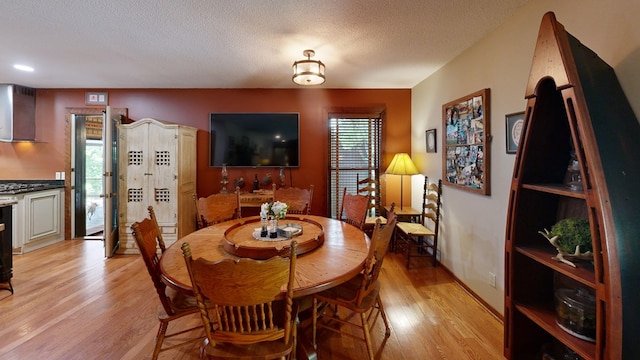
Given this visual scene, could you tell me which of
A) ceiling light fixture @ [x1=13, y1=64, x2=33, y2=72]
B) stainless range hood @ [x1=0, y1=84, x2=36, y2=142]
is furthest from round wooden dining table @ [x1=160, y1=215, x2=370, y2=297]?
stainless range hood @ [x1=0, y1=84, x2=36, y2=142]

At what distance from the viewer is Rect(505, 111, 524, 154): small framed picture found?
2147 mm

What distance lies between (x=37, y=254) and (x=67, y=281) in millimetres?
1406

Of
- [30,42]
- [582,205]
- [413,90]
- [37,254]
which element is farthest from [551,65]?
[37,254]

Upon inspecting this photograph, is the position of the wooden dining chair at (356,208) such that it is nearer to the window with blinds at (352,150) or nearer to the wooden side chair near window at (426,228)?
the wooden side chair near window at (426,228)

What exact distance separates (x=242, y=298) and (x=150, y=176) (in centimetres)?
333

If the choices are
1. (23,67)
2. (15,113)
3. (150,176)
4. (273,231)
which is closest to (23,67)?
(23,67)

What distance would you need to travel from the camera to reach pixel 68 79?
4000mm

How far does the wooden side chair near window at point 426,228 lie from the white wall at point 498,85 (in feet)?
0.34

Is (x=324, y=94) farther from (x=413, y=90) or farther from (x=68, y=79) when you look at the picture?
(x=68, y=79)

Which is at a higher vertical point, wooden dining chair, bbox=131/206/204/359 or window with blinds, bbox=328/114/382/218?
window with blinds, bbox=328/114/382/218

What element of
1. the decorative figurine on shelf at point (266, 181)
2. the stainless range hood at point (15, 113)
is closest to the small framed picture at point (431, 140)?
the decorative figurine on shelf at point (266, 181)

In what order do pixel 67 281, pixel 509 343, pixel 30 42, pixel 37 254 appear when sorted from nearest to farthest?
1. pixel 509 343
2. pixel 30 42
3. pixel 67 281
4. pixel 37 254

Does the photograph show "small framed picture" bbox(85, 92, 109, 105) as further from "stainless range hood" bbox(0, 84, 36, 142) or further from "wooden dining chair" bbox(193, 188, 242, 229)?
"wooden dining chair" bbox(193, 188, 242, 229)

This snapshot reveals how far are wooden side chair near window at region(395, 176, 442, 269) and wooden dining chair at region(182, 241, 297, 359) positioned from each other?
7.74 ft
